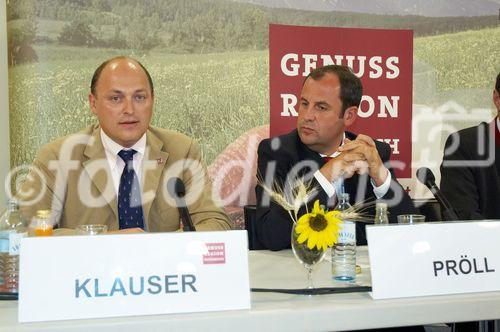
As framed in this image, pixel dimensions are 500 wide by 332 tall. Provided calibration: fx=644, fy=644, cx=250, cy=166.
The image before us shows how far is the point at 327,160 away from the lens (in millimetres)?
2891

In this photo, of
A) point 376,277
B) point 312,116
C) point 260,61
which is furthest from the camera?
point 260,61

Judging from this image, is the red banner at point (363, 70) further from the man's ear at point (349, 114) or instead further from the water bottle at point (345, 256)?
the water bottle at point (345, 256)

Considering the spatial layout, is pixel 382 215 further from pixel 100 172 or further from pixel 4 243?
pixel 100 172

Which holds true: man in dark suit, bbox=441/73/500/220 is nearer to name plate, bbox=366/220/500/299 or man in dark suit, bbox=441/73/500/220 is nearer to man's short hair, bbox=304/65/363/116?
man's short hair, bbox=304/65/363/116

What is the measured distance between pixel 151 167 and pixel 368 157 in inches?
34.7

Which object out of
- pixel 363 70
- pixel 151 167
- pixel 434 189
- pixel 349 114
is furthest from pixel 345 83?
pixel 434 189

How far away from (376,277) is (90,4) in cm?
248

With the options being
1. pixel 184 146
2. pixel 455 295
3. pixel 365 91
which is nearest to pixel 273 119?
pixel 365 91

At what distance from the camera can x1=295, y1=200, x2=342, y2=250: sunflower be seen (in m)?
Result: 1.53

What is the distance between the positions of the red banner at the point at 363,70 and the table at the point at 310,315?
2250 millimetres

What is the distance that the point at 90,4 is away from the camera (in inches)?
133

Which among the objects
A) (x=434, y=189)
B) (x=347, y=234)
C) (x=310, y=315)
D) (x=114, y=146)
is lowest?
(x=310, y=315)

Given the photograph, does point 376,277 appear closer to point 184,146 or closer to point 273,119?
point 184,146

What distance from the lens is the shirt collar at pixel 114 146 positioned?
2.66 m
